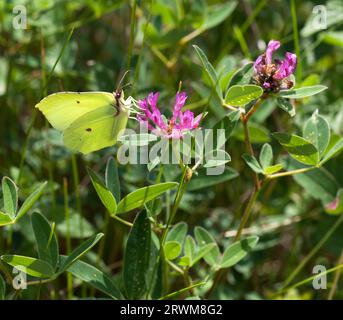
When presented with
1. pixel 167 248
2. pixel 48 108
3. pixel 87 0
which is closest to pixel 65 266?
pixel 167 248

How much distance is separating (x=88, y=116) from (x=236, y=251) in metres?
0.35

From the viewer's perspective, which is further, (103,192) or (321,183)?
(321,183)

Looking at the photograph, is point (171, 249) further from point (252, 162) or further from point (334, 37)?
point (334, 37)

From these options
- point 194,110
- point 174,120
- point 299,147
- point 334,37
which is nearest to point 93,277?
point 174,120

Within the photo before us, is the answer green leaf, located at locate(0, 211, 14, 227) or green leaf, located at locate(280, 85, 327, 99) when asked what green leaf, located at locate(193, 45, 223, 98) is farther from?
green leaf, located at locate(0, 211, 14, 227)

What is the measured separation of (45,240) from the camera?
1.01 m

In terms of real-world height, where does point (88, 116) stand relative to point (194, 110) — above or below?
below

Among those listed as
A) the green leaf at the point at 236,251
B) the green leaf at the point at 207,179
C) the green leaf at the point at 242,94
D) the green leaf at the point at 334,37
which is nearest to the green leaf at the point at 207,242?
the green leaf at the point at 236,251

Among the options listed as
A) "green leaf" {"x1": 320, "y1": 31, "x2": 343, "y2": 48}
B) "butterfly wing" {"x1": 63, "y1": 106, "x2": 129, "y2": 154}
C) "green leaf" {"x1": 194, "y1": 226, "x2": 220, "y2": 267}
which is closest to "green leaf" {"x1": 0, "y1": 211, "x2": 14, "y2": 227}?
"butterfly wing" {"x1": 63, "y1": 106, "x2": 129, "y2": 154}

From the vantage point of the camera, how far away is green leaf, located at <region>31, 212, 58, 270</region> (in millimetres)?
974

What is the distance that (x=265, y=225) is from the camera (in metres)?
1.50

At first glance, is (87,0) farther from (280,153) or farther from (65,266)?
(65,266)

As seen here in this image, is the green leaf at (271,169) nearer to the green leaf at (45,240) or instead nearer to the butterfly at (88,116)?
the butterfly at (88,116)

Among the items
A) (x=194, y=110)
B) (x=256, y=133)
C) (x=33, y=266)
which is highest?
(x=194, y=110)
